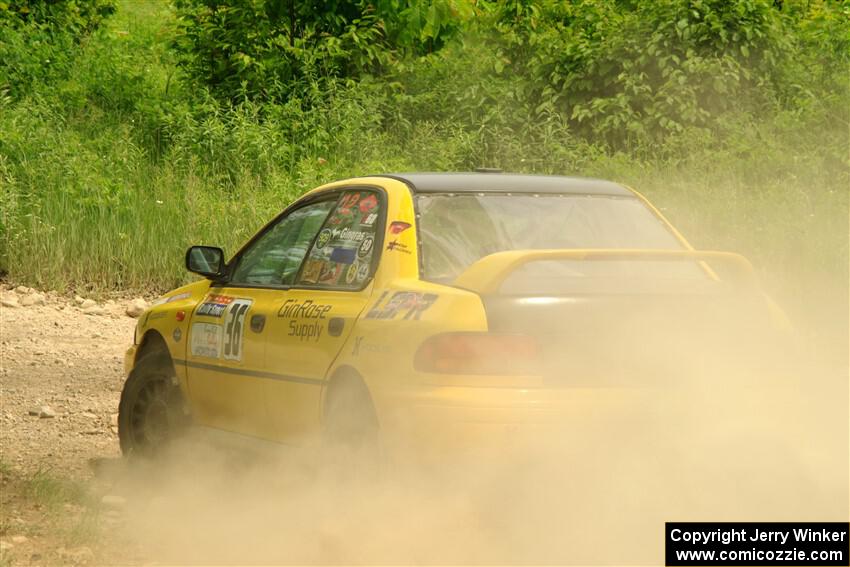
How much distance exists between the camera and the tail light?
4754 millimetres

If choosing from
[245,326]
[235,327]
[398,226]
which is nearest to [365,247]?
[398,226]

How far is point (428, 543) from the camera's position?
16.3ft

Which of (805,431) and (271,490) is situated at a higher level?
(805,431)

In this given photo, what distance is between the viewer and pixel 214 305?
6.78 metres

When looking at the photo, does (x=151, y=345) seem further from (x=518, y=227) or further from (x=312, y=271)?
(x=518, y=227)

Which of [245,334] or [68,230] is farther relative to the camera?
[68,230]

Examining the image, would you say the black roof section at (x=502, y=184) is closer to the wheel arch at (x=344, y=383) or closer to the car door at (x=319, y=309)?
the car door at (x=319, y=309)

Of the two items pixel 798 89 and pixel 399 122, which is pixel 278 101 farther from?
pixel 798 89

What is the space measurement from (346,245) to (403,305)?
84 cm

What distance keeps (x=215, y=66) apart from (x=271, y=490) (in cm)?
1285

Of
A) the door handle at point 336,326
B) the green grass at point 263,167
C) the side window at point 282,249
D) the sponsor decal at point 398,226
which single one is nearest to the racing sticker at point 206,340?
the side window at point 282,249

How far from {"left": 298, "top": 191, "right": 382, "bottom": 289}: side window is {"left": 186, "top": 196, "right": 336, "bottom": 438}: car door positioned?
0.14 m

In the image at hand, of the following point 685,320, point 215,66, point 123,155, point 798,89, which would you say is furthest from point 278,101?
point 685,320

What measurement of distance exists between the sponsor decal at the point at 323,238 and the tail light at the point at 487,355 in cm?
142
